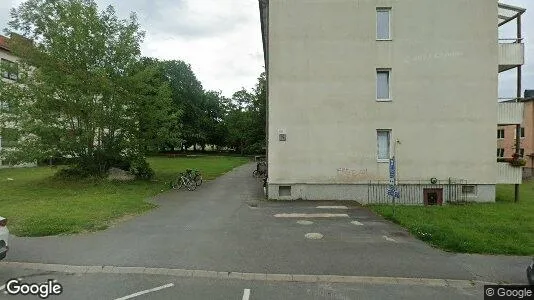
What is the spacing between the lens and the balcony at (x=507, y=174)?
17.0 m

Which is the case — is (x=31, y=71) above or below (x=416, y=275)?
above

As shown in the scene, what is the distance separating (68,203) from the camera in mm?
14180

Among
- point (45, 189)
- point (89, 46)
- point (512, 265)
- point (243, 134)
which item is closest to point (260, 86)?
point (243, 134)

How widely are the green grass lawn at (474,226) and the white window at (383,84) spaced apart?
5196 mm

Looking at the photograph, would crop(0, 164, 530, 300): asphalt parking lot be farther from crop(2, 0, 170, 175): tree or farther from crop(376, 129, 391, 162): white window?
crop(2, 0, 170, 175): tree

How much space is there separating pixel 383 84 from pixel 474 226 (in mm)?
8190

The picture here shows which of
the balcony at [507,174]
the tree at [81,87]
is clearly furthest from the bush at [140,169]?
the balcony at [507,174]

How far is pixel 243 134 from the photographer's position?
70375 mm

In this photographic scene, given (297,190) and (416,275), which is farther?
(297,190)

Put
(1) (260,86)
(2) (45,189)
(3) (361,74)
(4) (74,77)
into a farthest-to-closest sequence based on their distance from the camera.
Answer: (1) (260,86), (4) (74,77), (2) (45,189), (3) (361,74)

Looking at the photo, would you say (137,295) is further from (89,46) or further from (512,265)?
(89,46)

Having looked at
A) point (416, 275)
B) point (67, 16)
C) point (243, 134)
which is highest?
point (67, 16)

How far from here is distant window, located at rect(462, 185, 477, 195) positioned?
55.1 ft

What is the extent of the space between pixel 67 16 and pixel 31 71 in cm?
367
